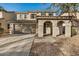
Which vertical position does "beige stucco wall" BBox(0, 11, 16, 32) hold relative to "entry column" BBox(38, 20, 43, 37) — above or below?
above

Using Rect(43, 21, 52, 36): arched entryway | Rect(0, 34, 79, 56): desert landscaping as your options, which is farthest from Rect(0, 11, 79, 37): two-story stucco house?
Rect(0, 34, 79, 56): desert landscaping

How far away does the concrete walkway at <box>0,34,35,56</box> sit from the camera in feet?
14.9

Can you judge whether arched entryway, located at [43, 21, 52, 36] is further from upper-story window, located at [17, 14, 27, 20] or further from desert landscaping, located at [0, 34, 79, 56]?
upper-story window, located at [17, 14, 27, 20]

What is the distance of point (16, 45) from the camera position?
4.66 meters

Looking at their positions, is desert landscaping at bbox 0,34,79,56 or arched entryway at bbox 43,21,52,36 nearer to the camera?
desert landscaping at bbox 0,34,79,56

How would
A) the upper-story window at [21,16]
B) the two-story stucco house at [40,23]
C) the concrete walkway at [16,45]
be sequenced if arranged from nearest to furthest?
the concrete walkway at [16,45]
the two-story stucco house at [40,23]
the upper-story window at [21,16]

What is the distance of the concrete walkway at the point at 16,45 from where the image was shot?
453 cm

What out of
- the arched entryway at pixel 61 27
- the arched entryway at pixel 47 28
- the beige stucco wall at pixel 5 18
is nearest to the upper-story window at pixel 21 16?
the beige stucco wall at pixel 5 18

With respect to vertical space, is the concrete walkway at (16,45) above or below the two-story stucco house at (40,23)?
below

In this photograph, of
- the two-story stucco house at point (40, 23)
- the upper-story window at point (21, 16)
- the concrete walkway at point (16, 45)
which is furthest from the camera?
the upper-story window at point (21, 16)

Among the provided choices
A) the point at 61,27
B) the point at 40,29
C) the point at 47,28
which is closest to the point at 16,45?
the point at 40,29

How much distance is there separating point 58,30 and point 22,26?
775 mm

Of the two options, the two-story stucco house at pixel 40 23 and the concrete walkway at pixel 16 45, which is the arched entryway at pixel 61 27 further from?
the concrete walkway at pixel 16 45

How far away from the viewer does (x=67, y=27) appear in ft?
15.4
